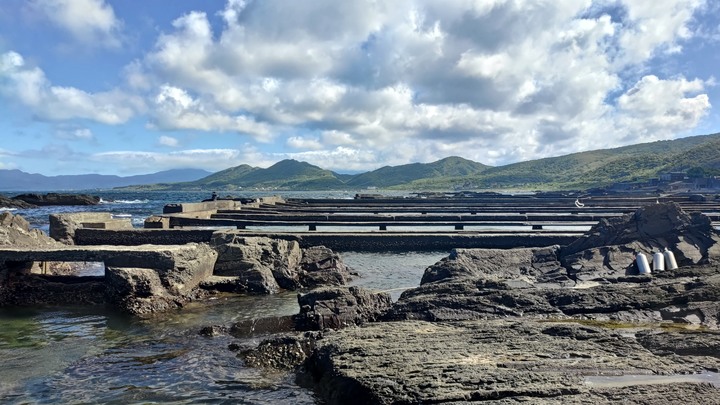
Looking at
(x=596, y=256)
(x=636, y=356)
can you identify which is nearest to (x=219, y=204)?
(x=596, y=256)

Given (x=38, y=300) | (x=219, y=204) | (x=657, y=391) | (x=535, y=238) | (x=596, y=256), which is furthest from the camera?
(x=219, y=204)

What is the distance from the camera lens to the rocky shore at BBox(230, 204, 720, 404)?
5.32 m

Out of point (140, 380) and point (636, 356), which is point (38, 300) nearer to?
point (140, 380)

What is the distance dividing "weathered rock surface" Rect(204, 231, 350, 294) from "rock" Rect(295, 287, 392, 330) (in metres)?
3.84

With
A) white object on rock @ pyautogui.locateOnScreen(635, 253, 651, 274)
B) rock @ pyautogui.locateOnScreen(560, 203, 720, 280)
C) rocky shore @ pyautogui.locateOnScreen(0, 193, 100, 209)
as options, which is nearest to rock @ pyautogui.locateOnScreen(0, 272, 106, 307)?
rock @ pyautogui.locateOnScreen(560, 203, 720, 280)

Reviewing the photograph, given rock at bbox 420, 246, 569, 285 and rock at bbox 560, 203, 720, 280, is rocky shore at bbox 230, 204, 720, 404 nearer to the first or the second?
rock at bbox 420, 246, 569, 285

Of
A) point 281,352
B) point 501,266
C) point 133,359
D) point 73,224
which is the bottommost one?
point 133,359

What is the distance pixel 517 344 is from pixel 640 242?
10.4 meters

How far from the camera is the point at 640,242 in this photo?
1509 centimetres

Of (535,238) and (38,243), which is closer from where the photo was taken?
(38,243)

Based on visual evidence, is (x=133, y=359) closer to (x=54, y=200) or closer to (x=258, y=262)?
(x=258, y=262)

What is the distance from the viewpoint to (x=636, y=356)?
6.36m

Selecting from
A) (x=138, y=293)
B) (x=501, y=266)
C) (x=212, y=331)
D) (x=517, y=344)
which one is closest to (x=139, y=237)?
(x=138, y=293)

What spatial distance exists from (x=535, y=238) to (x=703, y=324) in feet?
45.9
